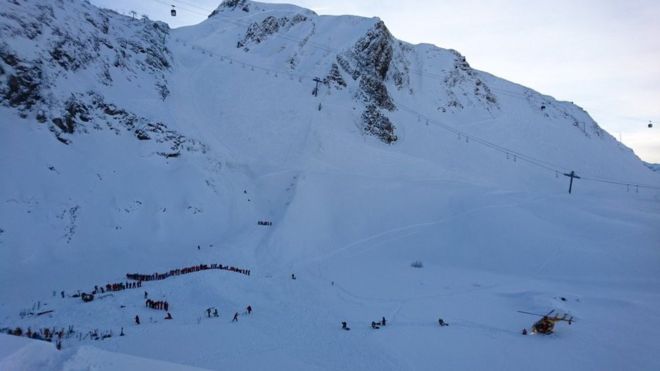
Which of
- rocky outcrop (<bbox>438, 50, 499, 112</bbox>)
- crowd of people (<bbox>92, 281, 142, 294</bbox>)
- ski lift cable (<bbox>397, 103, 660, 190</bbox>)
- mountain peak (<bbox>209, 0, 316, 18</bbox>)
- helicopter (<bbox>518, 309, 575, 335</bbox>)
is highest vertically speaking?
mountain peak (<bbox>209, 0, 316, 18</bbox>)

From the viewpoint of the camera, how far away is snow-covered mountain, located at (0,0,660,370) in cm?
1800

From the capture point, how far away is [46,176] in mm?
26141

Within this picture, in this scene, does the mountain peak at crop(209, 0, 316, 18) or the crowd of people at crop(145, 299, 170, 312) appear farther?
the mountain peak at crop(209, 0, 316, 18)

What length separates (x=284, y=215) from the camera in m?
34.8

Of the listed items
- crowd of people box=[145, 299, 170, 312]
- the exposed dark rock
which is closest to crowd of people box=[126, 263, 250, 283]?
crowd of people box=[145, 299, 170, 312]

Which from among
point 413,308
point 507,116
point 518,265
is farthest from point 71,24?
point 507,116

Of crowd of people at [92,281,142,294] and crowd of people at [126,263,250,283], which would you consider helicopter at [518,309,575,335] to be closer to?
crowd of people at [126,263,250,283]

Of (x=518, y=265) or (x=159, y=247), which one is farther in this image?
(x=518, y=265)

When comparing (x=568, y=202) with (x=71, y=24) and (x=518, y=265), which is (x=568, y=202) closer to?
(x=518, y=265)

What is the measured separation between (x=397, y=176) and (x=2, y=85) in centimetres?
3377

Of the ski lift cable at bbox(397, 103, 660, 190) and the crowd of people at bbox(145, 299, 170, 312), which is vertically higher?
the ski lift cable at bbox(397, 103, 660, 190)

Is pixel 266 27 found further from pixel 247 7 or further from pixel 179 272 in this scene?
pixel 179 272

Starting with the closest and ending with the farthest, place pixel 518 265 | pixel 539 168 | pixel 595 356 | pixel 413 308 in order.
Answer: pixel 595 356 → pixel 413 308 → pixel 518 265 → pixel 539 168

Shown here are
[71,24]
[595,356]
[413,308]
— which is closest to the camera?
[595,356]
